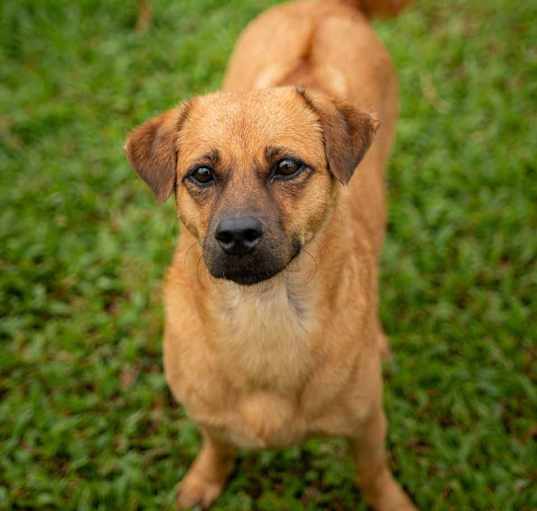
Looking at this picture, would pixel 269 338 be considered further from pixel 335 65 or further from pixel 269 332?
pixel 335 65

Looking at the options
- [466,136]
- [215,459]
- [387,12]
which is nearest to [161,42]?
[387,12]

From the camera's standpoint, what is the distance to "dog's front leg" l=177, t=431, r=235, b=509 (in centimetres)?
378

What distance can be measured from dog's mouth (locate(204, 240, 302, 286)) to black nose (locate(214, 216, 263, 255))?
5cm

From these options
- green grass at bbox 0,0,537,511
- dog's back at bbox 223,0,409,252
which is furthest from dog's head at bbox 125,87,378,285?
green grass at bbox 0,0,537,511

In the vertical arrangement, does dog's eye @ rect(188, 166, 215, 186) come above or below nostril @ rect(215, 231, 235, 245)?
above

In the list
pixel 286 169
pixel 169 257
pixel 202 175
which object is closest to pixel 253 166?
pixel 286 169

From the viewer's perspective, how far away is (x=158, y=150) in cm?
308

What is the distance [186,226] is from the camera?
117 inches

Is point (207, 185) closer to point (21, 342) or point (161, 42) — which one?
point (21, 342)

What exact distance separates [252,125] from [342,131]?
47cm

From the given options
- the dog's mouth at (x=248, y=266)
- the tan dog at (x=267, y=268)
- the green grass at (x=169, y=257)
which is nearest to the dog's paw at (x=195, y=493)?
the green grass at (x=169, y=257)

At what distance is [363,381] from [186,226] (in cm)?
121

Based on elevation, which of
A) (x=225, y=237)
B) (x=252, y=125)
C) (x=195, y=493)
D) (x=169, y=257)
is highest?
(x=252, y=125)

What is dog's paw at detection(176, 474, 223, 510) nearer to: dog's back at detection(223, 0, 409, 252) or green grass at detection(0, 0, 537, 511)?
green grass at detection(0, 0, 537, 511)
